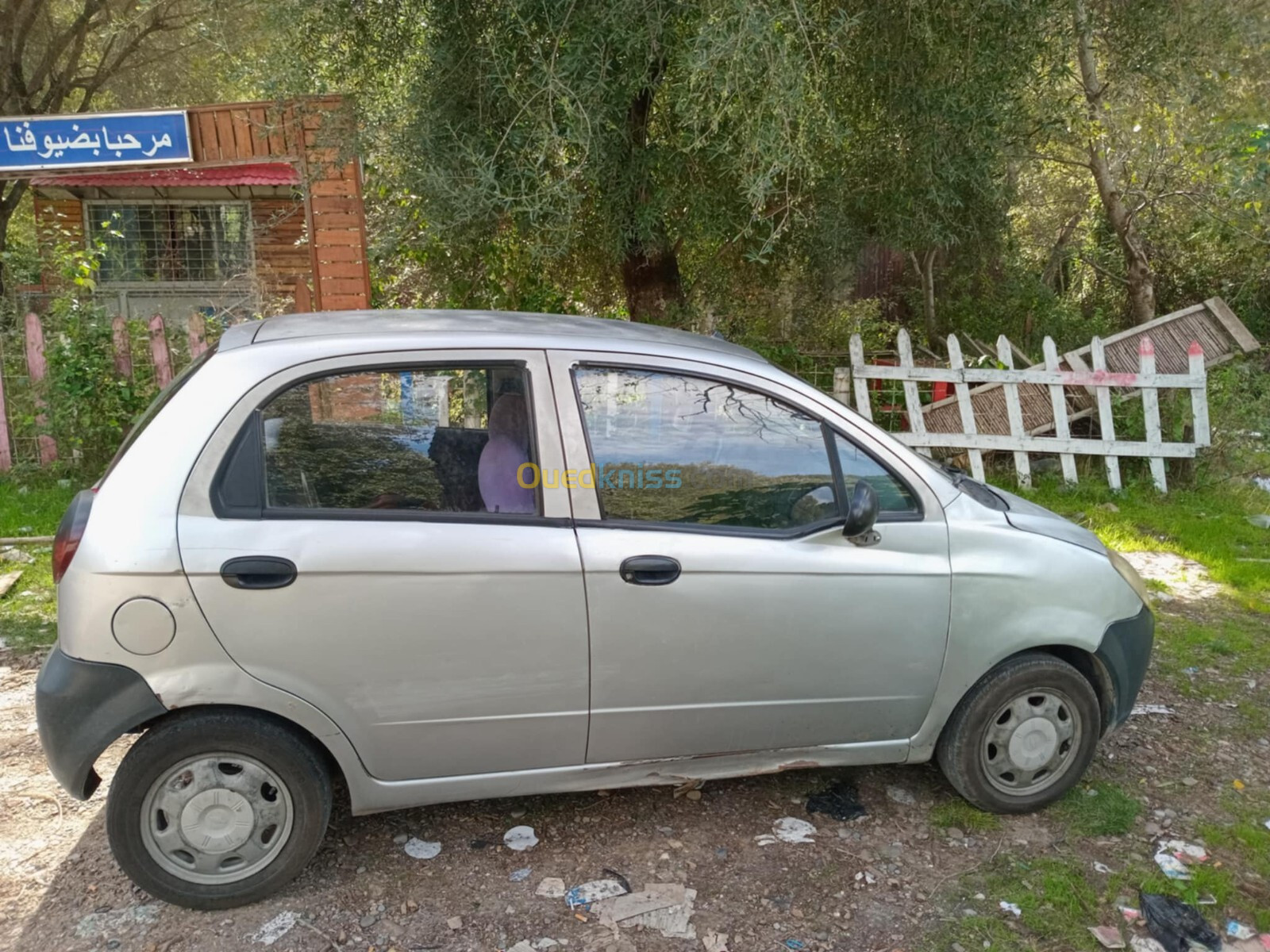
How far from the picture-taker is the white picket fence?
24.9ft

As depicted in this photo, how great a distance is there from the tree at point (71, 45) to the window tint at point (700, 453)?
→ 45.3 feet

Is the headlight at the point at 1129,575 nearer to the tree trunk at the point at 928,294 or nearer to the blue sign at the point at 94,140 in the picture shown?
the blue sign at the point at 94,140

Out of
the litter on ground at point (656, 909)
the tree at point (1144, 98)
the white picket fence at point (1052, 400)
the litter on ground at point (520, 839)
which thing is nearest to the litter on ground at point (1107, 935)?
the litter on ground at point (656, 909)

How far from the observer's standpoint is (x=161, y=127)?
7.80m

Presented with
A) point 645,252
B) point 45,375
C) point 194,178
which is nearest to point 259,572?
point 645,252

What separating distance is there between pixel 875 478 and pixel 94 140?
792 centimetres

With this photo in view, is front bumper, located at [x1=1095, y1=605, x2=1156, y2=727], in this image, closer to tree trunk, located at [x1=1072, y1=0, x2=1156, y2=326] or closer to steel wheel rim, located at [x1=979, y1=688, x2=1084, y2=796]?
steel wheel rim, located at [x1=979, y1=688, x2=1084, y2=796]

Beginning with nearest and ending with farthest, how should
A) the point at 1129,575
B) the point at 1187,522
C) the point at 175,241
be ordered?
the point at 1129,575
the point at 1187,522
the point at 175,241

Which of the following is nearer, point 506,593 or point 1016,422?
point 506,593

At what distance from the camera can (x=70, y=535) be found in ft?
8.55

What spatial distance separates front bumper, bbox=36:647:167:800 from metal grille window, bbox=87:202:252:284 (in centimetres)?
1352

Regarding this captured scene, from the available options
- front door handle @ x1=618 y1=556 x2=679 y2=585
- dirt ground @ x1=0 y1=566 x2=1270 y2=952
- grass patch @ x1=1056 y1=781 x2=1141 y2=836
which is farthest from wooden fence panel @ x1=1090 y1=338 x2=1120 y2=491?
front door handle @ x1=618 y1=556 x2=679 y2=585

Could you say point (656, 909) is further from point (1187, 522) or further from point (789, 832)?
point (1187, 522)

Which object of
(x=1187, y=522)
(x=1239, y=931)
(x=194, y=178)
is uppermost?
(x=194, y=178)
